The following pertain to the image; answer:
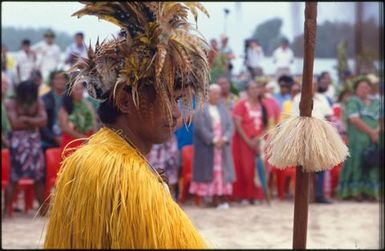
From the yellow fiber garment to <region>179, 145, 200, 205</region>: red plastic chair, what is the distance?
829 centimetres

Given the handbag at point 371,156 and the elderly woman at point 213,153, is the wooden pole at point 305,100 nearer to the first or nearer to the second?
the elderly woman at point 213,153

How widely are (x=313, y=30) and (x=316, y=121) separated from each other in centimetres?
33

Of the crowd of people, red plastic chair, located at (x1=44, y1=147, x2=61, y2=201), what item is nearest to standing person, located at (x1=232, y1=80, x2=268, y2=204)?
the crowd of people

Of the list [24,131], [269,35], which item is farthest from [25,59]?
[269,35]

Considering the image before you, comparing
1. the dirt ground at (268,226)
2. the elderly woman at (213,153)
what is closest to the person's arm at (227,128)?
the elderly woman at (213,153)

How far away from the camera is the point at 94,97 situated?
2.78 metres

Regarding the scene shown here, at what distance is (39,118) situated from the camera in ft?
30.8

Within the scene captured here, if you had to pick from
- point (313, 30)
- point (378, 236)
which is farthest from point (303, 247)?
point (378, 236)

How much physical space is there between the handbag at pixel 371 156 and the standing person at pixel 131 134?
29.1 feet

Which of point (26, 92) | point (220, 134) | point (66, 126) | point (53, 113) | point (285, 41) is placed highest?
point (285, 41)

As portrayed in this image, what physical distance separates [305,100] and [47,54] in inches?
503

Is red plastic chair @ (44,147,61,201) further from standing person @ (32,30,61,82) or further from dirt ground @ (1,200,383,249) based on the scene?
standing person @ (32,30,61,82)

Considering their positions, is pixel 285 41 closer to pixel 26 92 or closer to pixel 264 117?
pixel 264 117

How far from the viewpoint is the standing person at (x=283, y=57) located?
1803 cm
